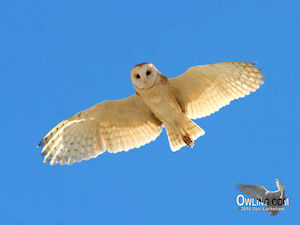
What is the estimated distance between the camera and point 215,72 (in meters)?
8.18

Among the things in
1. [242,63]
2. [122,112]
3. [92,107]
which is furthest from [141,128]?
[242,63]

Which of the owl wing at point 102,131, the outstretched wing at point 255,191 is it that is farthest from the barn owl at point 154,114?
the outstretched wing at point 255,191

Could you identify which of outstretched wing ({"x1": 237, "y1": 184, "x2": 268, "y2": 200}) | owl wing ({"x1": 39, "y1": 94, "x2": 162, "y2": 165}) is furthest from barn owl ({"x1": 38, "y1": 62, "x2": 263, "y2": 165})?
outstretched wing ({"x1": 237, "y1": 184, "x2": 268, "y2": 200})

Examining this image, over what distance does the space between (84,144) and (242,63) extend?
10.8 feet

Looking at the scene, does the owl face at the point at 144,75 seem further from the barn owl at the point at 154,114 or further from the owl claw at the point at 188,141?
the owl claw at the point at 188,141

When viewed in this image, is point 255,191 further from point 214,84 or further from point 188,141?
point 214,84

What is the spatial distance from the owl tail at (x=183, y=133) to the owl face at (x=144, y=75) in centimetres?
99

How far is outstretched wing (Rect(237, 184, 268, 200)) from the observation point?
8.16m

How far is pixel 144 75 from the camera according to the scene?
7648 mm

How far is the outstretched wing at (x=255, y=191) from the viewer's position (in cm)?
816

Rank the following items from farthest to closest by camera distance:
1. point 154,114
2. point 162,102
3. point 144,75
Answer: point 154,114
point 162,102
point 144,75

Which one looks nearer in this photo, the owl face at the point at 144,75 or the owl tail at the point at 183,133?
the owl face at the point at 144,75

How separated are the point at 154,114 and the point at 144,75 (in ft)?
3.47

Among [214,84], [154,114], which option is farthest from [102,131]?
[214,84]
